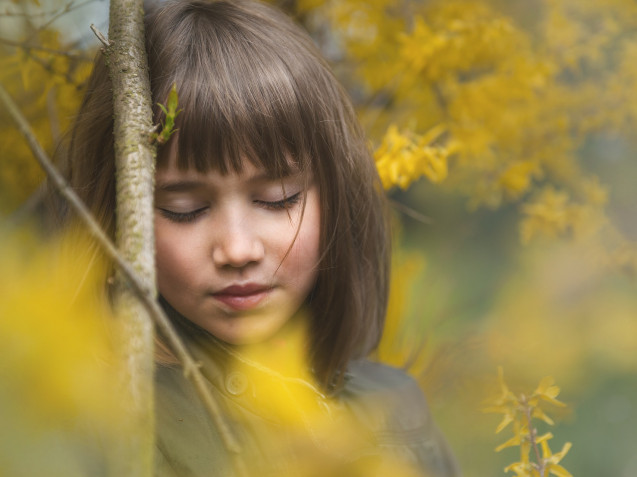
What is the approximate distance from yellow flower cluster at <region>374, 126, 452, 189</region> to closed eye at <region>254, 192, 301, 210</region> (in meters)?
0.20

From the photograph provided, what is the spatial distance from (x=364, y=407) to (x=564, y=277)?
1.06 meters

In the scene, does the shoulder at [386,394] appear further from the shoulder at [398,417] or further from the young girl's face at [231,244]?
the young girl's face at [231,244]

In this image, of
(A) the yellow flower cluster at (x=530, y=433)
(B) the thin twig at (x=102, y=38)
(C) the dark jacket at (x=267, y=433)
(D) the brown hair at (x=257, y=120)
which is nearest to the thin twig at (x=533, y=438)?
(A) the yellow flower cluster at (x=530, y=433)

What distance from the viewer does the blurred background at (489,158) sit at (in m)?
1.00

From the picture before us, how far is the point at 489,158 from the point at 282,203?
2.38ft

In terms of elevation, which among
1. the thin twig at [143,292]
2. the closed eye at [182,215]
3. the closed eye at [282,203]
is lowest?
the thin twig at [143,292]

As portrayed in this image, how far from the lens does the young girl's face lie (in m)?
0.66

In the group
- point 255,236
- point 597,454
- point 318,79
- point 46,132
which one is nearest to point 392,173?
point 318,79

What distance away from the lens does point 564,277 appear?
5.84 ft

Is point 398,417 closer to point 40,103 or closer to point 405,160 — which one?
point 405,160

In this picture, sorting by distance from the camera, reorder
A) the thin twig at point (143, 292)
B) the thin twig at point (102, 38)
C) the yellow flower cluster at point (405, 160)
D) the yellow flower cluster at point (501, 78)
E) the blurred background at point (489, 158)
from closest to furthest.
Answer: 1. the thin twig at point (143, 292)
2. the thin twig at point (102, 38)
3. the yellow flower cluster at point (405, 160)
4. the blurred background at point (489, 158)
5. the yellow flower cluster at point (501, 78)

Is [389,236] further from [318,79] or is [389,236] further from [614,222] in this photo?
[614,222]

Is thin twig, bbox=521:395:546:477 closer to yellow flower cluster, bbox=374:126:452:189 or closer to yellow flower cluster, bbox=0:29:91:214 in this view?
yellow flower cluster, bbox=374:126:452:189

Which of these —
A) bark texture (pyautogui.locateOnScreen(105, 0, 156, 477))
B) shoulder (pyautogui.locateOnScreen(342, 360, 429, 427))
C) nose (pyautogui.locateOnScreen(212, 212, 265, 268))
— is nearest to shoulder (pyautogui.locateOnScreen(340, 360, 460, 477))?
shoulder (pyautogui.locateOnScreen(342, 360, 429, 427))
